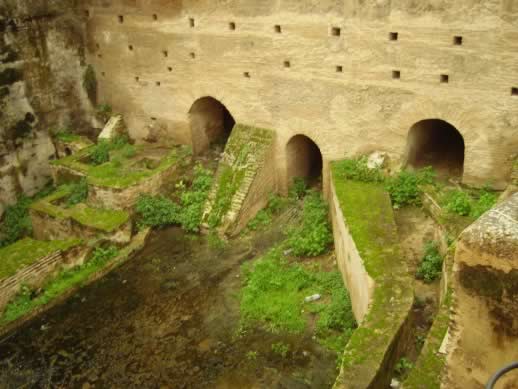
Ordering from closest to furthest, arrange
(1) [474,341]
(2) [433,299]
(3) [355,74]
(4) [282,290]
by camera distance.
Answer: (1) [474,341]
(2) [433,299]
(4) [282,290]
(3) [355,74]

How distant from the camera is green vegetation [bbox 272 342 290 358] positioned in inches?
320

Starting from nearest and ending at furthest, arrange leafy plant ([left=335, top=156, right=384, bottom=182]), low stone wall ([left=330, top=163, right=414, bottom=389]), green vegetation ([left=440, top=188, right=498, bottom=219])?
low stone wall ([left=330, top=163, right=414, bottom=389])
green vegetation ([left=440, top=188, right=498, bottom=219])
leafy plant ([left=335, top=156, right=384, bottom=182])

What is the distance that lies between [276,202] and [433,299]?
14.5ft

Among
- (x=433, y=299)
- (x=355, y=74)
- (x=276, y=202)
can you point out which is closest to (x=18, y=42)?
(x=276, y=202)

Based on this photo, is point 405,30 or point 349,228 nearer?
point 349,228

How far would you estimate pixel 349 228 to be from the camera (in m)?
8.73

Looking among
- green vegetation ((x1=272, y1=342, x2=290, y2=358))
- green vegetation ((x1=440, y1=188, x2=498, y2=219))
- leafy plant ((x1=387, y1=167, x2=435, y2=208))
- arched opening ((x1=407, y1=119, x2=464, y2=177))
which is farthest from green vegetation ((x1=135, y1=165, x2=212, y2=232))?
green vegetation ((x1=440, y1=188, x2=498, y2=219))

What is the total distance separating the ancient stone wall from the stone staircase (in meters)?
0.30

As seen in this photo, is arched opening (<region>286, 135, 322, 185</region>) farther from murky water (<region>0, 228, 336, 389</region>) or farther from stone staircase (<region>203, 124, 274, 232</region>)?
murky water (<region>0, 228, 336, 389</region>)

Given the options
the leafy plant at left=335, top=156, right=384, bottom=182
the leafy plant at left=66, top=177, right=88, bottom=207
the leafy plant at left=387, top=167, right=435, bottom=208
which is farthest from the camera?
the leafy plant at left=66, top=177, right=88, bottom=207

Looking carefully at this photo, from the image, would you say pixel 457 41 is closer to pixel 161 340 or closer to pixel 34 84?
pixel 161 340

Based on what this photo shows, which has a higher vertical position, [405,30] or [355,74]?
[405,30]

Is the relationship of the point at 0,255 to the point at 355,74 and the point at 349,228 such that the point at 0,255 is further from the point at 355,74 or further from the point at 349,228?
the point at 355,74

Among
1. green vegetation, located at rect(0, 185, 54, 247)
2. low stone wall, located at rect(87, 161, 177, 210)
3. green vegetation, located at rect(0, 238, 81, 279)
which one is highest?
low stone wall, located at rect(87, 161, 177, 210)
